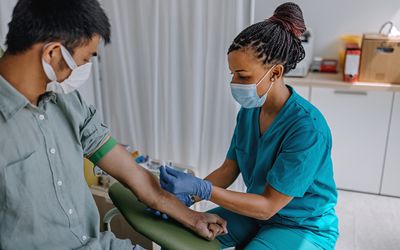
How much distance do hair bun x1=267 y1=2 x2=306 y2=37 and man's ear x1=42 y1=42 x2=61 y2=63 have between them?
0.77 metres

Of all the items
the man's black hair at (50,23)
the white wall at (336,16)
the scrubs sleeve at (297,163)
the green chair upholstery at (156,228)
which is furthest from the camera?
the white wall at (336,16)

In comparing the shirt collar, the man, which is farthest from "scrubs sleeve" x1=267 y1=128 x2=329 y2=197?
the shirt collar

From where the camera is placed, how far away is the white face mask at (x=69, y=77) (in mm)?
1070

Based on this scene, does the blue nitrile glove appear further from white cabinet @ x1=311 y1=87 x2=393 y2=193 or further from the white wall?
the white wall

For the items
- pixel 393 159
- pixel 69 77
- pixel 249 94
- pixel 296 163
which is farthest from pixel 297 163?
pixel 393 159

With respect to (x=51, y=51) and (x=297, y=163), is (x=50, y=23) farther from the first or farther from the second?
(x=297, y=163)

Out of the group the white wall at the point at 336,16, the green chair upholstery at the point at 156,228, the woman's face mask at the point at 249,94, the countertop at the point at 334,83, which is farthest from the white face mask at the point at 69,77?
the white wall at the point at 336,16

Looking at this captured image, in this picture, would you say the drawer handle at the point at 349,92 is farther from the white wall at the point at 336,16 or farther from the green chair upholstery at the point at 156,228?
the green chair upholstery at the point at 156,228

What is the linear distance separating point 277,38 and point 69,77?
71 centimetres

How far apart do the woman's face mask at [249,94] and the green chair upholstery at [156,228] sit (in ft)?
1.65

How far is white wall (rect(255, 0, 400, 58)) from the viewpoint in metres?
2.91

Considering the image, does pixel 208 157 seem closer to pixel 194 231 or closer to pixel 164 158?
pixel 164 158

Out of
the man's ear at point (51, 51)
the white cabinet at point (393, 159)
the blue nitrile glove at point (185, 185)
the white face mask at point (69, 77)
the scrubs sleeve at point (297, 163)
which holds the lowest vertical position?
the white cabinet at point (393, 159)

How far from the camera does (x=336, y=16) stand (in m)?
3.01
